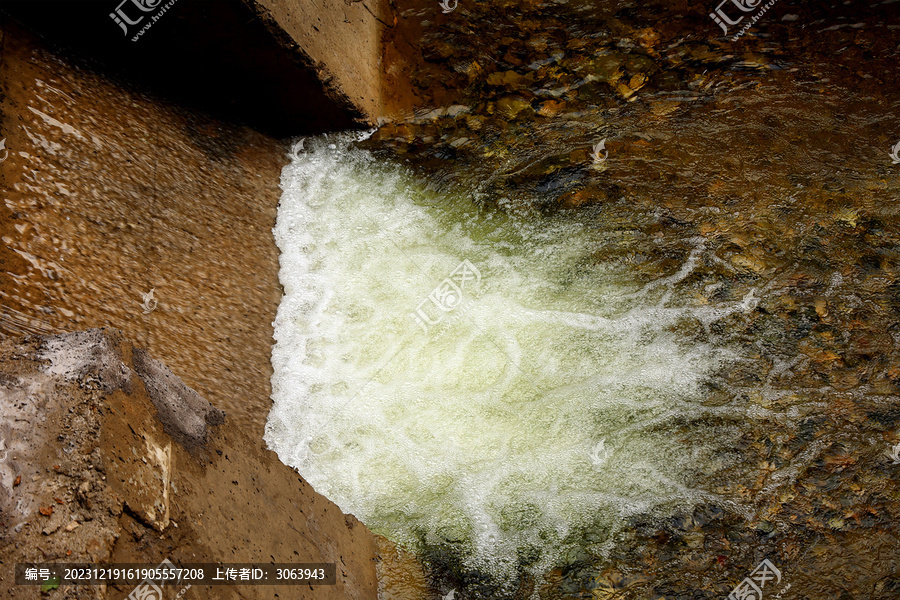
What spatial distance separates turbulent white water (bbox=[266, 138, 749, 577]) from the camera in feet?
9.42

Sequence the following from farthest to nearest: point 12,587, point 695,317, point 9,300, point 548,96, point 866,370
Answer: point 548,96
point 695,317
point 866,370
point 9,300
point 12,587

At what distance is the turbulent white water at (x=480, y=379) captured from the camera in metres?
2.87

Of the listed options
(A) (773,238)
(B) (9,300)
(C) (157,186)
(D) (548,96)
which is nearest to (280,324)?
(C) (157,186)

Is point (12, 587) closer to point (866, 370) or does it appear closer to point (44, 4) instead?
point (44, 4)

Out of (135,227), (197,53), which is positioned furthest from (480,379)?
(197,53)

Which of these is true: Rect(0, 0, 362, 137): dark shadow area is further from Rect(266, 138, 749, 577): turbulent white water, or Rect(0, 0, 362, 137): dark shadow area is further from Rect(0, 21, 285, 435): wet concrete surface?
Rect(266, 138, 749, 577): turbulent white water

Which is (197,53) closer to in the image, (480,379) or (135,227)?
(135,227)

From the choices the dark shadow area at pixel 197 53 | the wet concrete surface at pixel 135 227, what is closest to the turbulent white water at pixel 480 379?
the wet concrete surface at pixel 135 227

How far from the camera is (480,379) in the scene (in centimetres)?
320

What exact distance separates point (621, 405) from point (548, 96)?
2.20 m

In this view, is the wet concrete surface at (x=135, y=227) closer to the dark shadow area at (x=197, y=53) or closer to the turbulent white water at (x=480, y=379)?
the dark shadow area at (x=197, y=53)

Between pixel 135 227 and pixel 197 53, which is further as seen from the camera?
pixel 197 53

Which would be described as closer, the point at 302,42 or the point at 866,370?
the point at 866,370

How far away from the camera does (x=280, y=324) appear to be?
336 cm
